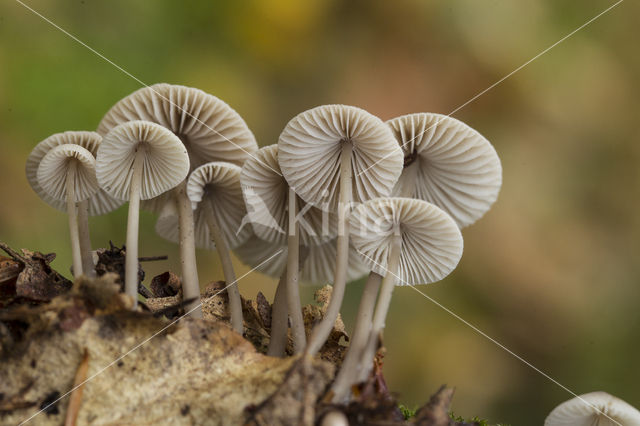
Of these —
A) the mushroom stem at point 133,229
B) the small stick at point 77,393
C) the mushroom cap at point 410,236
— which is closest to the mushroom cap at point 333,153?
the mushroom cap at point 410,236

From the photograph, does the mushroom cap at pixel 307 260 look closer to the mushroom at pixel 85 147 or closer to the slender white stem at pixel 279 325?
the slender white stem at pixel 279 325

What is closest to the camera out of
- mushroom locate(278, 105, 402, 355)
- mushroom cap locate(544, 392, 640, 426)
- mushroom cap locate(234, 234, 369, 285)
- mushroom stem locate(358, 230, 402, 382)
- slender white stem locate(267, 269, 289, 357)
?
mushroom stem locate(358, 230, 402, 382)

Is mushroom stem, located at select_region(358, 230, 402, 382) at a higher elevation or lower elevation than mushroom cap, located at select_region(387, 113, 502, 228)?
lower

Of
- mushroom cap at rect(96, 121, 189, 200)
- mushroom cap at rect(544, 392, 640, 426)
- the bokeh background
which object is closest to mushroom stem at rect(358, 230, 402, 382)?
mushroom cap at rect(544, 392, 640, 426)

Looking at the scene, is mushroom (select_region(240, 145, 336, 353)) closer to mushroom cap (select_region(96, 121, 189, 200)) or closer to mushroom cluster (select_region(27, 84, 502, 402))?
mushroom cluster (select_region(27, 84, 502, 402))

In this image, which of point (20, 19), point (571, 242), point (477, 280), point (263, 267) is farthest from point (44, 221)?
point (571, 242)

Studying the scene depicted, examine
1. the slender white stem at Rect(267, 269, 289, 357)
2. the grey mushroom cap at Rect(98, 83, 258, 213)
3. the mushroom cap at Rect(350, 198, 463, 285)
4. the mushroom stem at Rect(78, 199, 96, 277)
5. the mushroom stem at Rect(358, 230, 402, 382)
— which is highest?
the grey mushroom cap at Rect(98, 83, 258, 213)

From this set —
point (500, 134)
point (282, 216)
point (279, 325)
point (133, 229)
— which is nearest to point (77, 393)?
point (133, 229)

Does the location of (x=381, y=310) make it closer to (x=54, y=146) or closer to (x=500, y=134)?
(x=54, y=146)
